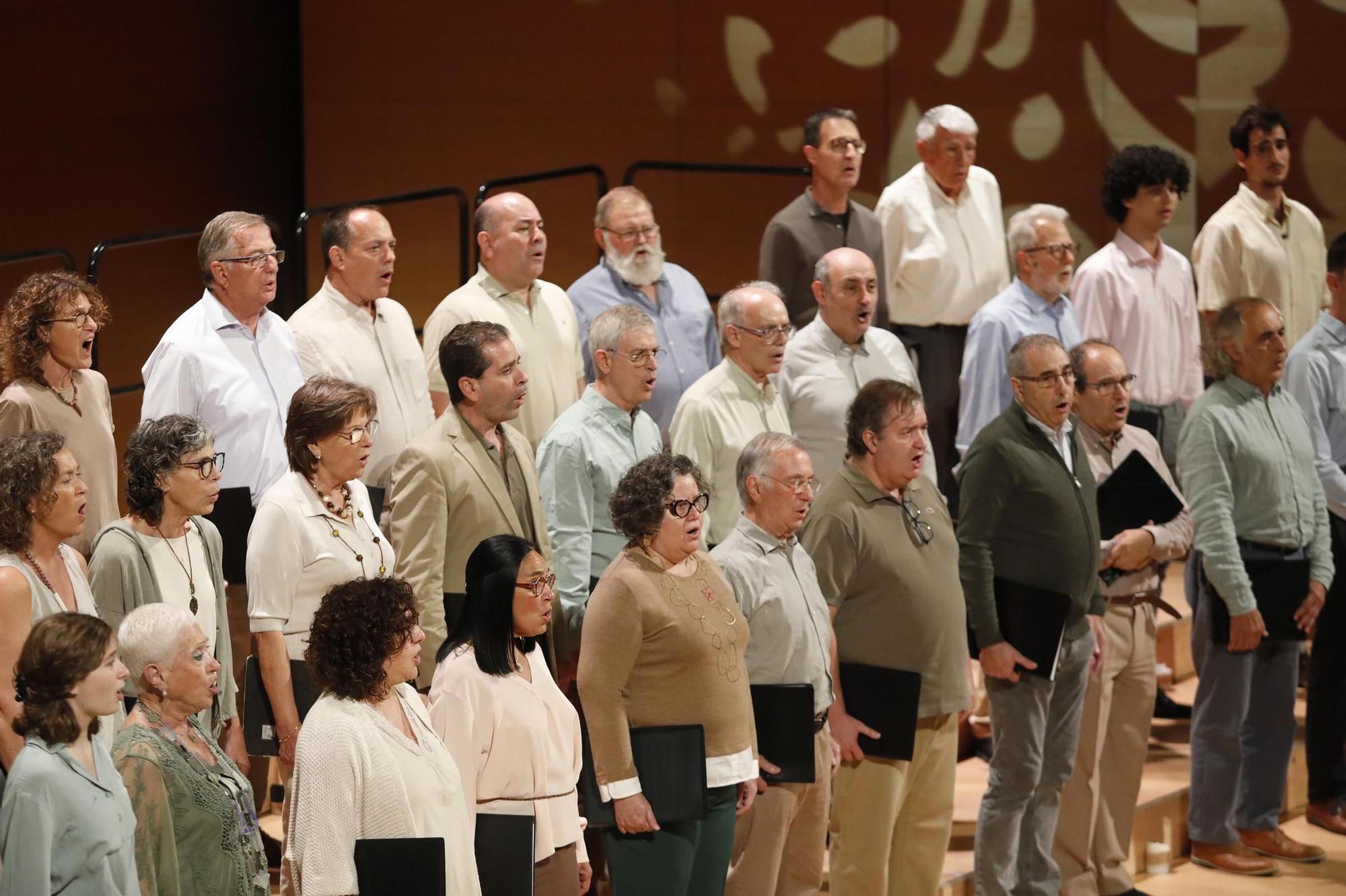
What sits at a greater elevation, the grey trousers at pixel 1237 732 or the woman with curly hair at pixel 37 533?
the woman with curly hair at pixel 37 533

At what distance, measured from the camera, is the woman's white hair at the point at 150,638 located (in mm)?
3148

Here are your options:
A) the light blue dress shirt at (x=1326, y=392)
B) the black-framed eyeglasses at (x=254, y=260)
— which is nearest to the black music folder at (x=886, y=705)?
the black-framed eyeglasses at (x=254, y=260)

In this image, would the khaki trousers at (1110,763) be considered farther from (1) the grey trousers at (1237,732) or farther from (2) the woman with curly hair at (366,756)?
(2) the woman with curly hair at (366,756)

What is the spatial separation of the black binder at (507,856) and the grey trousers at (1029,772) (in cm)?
170

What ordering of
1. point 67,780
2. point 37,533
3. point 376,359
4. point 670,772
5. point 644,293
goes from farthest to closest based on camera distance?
point 644,293 → point 376,359 → point 670,772 → point 37,533 → point 67,780

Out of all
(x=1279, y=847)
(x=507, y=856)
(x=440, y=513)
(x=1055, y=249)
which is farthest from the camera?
(x=1279, y=847)

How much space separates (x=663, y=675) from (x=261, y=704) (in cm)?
84

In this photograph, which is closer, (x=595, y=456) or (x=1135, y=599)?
(x=595, y=456)

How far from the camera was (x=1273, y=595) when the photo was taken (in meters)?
5.45

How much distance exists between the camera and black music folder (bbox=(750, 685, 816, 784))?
4.07 m

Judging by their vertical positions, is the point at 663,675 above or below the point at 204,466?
below

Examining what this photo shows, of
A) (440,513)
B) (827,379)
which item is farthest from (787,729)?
(827,379)

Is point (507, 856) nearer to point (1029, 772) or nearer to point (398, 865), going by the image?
point (398, 865)

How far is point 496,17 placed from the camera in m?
7.80
